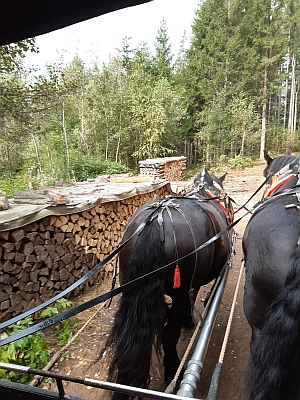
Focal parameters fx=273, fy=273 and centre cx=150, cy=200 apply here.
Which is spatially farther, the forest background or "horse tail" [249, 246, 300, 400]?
the forest background

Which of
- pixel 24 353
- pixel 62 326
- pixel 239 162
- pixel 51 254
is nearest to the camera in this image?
pixel 24 353

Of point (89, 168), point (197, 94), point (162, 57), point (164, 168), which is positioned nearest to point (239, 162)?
point (164, 168)

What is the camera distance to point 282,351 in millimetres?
1215

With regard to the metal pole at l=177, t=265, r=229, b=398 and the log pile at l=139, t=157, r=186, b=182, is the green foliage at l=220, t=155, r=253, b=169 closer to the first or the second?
the log pile at l=139, t=157, r=186, b=182

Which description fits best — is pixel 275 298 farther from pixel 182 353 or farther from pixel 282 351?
pixel 182 353

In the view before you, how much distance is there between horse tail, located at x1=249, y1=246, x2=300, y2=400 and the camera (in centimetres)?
120

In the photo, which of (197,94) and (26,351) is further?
(197,94)

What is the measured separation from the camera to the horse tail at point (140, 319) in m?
1.83

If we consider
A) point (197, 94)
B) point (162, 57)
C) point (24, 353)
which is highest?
point (162, 57)

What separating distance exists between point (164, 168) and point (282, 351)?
1053 cm

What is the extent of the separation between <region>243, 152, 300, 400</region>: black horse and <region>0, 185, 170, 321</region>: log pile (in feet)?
7.41

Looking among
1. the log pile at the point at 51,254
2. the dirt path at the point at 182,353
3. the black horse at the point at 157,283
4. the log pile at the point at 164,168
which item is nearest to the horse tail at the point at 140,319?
the black horse at the point at 157,283

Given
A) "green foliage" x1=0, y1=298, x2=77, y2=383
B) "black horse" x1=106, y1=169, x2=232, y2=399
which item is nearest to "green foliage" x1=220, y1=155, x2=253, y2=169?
"black horse" x1=106, y1=169, x2=232, y2=399

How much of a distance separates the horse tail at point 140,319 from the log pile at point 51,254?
4.61 feet
